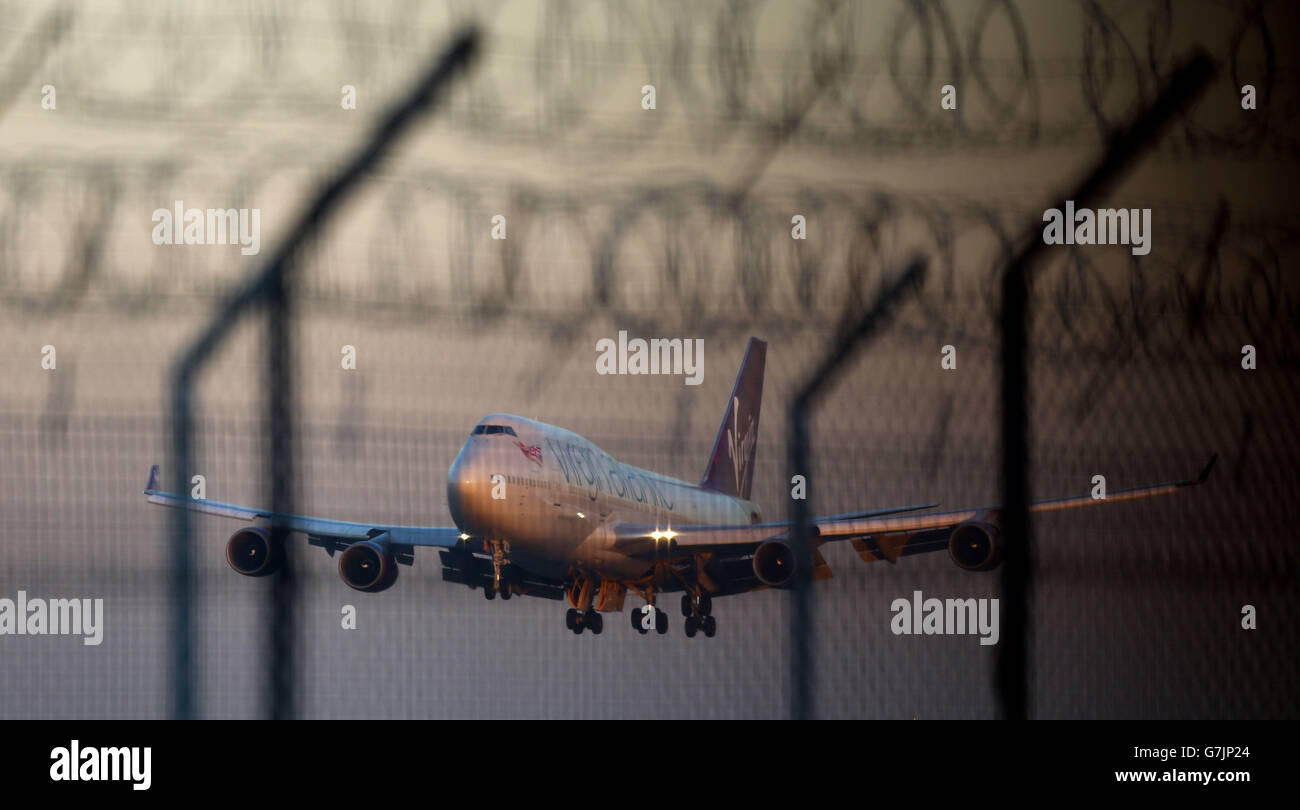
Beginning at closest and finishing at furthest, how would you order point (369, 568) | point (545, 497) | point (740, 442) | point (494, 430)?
point (369, 568), point (545, 497), point (494, 430), point (740, 442)

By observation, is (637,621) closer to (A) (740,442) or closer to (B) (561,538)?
(B) (561,538)

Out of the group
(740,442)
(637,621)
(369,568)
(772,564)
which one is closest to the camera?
(637,621)

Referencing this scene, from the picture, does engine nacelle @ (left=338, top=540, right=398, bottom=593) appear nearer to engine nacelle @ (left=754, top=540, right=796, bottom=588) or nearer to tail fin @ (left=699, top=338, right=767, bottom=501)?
engine nacelle @ (left=754, top=540, right=796, bottom=588)

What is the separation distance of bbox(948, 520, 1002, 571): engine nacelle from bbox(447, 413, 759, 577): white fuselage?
44.4 feet

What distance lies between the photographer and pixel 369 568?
73.2ft

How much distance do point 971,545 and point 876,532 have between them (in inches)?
94.6

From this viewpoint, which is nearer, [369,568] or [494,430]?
[369,568]

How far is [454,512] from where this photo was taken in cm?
2641

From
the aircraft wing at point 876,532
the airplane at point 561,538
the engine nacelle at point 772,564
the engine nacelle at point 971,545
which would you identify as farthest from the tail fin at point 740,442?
the engine nacelle at point 971,545

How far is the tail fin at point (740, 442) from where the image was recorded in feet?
125

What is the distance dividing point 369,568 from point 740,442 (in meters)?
20.4

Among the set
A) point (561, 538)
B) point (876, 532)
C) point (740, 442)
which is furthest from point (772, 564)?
point (740, 442)

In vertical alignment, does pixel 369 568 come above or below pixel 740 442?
below

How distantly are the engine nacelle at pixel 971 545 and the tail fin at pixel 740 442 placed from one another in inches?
933
